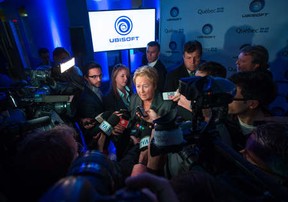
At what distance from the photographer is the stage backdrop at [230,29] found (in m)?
2.82

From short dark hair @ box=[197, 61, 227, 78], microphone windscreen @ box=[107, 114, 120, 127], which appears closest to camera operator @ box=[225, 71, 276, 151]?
short dark hair @ box=[197, 61, 227, 78]

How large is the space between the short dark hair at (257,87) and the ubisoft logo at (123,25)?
2645 mm

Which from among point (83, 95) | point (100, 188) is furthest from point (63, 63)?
point (100, 188)

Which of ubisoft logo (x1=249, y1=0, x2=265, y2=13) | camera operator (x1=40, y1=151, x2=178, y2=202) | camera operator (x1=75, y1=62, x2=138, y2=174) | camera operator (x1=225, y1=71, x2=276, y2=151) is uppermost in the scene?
ubisoft logo (x1=249, y1=0, x2=265, y2=13)

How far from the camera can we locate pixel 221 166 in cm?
85

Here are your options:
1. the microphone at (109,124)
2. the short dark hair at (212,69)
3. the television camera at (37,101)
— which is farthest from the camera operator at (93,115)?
the short dark hair at (212,69)

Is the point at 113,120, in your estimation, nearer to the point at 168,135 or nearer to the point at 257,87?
the point at 168,135

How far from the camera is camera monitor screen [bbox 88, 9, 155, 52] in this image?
A: 3.56 m

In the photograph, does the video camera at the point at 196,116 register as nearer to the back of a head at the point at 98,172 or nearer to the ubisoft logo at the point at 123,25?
the back of a head at the point at 98,172

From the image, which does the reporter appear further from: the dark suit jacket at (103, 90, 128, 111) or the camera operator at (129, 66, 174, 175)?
the dark suit jacket at (103, 90, 128, 111)

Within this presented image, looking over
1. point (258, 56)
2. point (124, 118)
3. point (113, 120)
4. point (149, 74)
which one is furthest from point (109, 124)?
point (258, 56)

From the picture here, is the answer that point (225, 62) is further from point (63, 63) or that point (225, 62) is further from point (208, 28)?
point (63, 63)

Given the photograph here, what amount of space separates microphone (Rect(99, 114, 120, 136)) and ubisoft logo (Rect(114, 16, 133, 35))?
2312 mm

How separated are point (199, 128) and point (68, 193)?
0.66 meters
